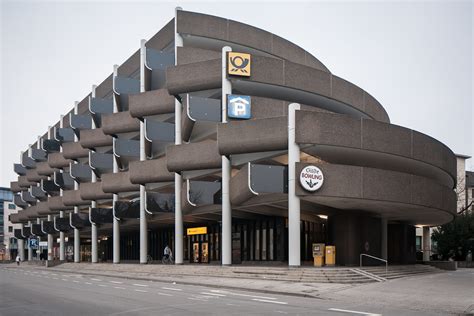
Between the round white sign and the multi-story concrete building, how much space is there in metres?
0.08

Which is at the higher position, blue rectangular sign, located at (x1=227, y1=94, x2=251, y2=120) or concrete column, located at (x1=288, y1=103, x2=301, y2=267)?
blue rectangular sign, located at (x1=227, y1=94, x2=251, y2=120)

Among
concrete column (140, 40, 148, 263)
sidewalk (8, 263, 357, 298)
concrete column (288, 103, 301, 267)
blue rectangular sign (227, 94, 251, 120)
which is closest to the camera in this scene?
sidewalk (8, 263, 357, 298)

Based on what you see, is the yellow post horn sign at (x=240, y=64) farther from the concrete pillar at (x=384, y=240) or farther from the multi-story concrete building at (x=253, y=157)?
the concrete pillar at (x=384, y=240)

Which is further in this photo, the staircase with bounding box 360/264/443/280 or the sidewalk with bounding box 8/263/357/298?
the staircase with bounding box 360/264/443/280

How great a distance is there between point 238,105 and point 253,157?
3925 millimetres

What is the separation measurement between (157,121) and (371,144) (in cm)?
2303

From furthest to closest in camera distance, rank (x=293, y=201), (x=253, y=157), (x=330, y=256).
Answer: (x=253, y=157) → (x=330, y=256) → (x=293, y=201)

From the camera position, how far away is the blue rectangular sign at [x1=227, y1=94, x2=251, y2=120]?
39.8m

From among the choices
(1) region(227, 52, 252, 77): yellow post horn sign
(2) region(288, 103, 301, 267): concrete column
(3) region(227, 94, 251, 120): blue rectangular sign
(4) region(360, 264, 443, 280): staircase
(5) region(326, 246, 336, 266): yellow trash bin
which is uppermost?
(1) region(227, 52, 252, 77): yellow post horn sign

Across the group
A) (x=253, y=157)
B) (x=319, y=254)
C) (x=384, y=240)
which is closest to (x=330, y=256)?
(x=319, y=254)

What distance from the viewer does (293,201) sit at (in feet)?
109

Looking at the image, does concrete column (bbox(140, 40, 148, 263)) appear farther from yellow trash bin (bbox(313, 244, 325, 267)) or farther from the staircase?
the staircase

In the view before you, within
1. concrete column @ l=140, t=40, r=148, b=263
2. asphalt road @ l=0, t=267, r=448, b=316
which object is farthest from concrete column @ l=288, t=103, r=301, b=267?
A: concrete column @ l=140, t=40, r=148, b=263

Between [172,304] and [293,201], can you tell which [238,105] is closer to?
[293,201]
